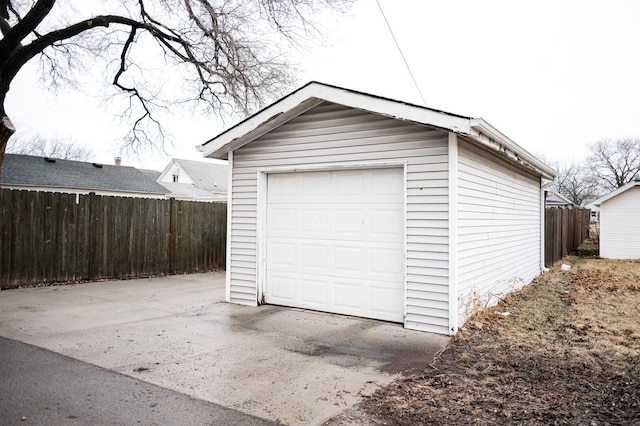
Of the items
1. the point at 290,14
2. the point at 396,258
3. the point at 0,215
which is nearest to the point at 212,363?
the point at 396,258

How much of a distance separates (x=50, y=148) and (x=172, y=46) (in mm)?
33557

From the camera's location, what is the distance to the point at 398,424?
10.9 ft

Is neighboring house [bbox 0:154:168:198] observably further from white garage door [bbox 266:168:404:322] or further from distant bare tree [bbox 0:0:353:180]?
white garage door [bbox 266:168:404:322]

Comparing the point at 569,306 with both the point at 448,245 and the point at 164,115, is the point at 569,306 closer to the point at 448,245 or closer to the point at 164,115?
the point at 448,245

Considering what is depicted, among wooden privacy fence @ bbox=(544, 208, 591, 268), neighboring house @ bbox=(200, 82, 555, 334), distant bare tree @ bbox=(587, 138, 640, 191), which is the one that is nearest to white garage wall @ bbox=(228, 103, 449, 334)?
neighboring house @ bbox=(200, 82, 555, 334)

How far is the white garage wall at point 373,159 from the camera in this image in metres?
6.07

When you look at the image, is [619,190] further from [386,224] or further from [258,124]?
[258,124]

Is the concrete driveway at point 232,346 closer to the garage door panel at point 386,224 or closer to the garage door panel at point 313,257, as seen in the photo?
the garage door panel at point 313,257

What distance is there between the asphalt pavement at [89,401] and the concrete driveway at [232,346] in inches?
6.7

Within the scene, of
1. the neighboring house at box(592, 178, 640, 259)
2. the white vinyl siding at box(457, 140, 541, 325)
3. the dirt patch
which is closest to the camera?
the dirt patch

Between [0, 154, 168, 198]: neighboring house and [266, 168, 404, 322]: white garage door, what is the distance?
14.8 m

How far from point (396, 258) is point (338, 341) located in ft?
5.23

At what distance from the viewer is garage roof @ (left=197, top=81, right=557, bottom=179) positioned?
5.77 meters

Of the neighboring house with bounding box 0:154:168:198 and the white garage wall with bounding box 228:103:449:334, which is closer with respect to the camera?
the white garage wall with bounding box 228:103:449:334
